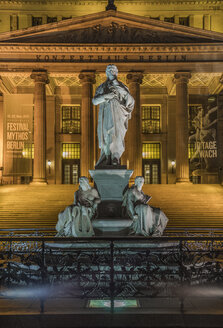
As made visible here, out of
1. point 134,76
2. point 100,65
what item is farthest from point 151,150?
point 100,65

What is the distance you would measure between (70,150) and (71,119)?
372 cm

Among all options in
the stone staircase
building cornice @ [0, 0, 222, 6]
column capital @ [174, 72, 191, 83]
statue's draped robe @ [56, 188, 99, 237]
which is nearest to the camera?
statue's draped robe @ [56, 188, 99, 237]

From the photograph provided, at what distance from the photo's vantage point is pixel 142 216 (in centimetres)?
887

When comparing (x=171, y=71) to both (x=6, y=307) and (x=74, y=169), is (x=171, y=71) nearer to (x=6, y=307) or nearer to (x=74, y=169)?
(x=74, y=169)

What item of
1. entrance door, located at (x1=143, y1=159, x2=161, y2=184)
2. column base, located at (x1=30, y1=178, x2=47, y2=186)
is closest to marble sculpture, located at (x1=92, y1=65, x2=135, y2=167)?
column base, located at (x1=30, y1=178, x2=47, y2=186)

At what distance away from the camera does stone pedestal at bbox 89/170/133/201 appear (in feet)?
30.8

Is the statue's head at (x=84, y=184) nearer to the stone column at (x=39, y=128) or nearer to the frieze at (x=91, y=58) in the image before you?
the stone column at (x=39, y=128)

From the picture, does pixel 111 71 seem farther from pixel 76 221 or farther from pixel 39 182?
pixel 39 182

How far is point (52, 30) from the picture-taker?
36.2 meters

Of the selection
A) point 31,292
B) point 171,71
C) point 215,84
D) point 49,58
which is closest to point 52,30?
point 49,58

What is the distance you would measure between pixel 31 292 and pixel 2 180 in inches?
1466

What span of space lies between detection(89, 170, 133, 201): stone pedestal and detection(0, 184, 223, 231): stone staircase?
13076 mm

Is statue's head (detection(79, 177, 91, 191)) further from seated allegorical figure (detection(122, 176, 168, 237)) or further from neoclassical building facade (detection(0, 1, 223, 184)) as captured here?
neoclassical building facade (detection(0, 1, 223, 184))

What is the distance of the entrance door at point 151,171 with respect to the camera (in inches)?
1831
